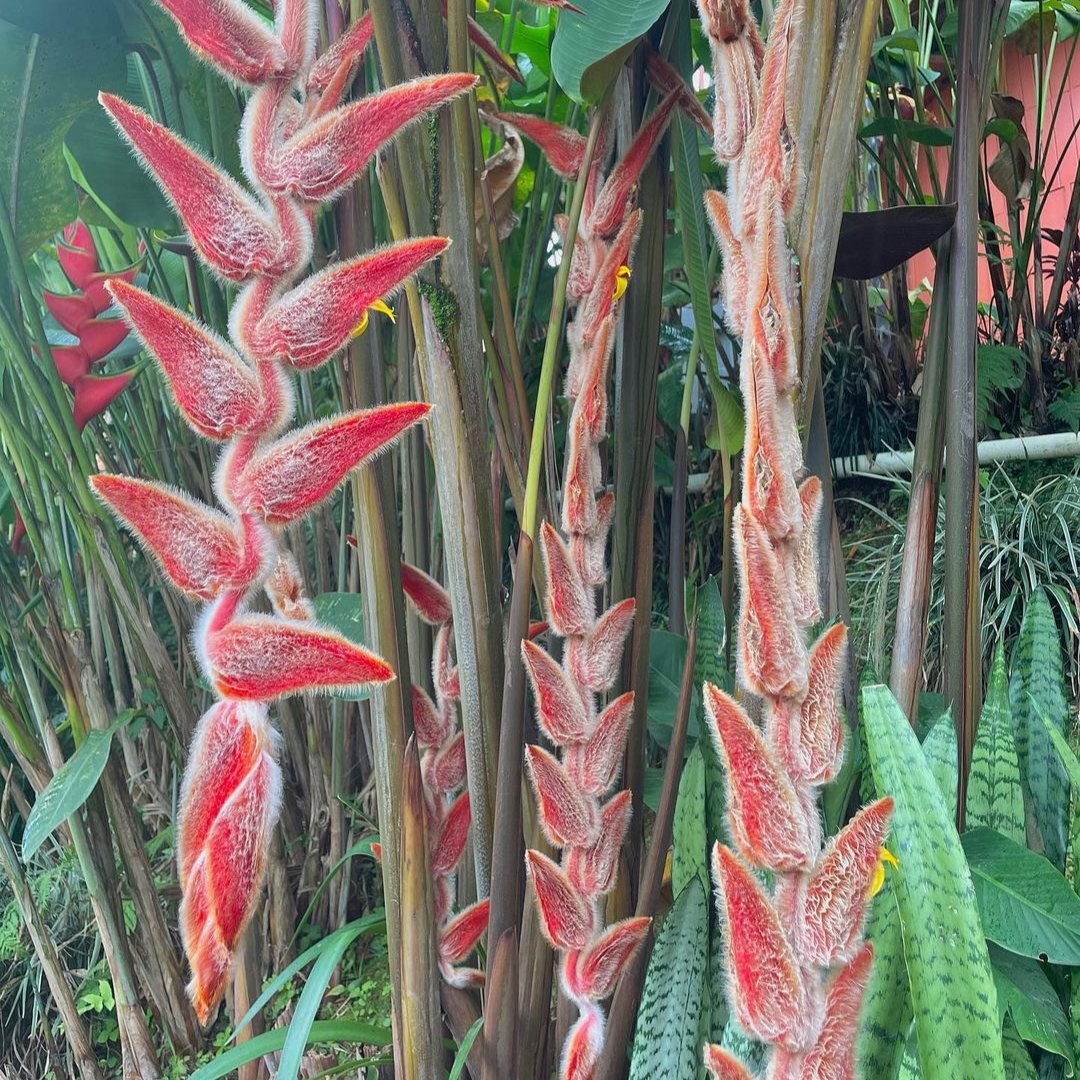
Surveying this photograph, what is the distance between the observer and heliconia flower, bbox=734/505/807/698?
227mm

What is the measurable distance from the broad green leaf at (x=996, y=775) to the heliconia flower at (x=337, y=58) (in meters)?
0.46

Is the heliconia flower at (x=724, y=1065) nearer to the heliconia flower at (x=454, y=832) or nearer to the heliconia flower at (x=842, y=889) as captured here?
the heliconia flower at (x=842, y=889)

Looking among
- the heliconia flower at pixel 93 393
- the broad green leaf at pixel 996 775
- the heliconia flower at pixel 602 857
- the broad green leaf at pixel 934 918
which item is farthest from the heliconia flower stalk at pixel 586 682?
the heliconia flower at pixel 93 393

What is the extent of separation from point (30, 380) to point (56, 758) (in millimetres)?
380

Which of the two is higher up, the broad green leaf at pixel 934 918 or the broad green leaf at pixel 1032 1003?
the broad green leaf at pixel 934 918

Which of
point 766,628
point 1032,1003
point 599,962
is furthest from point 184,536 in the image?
point 1032,1003

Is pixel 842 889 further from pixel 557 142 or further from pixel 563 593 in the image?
pixel 557 142

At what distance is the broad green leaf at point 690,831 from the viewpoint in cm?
43

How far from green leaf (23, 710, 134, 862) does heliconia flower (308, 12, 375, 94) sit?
1.53 ft

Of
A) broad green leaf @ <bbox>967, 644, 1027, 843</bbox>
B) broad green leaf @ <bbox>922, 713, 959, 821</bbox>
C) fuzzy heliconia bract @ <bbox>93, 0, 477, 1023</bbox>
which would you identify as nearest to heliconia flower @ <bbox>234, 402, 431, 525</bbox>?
fuzzy heliconia bract @ <bbox>93, 0, 477, 1023</bbox>

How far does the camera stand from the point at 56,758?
29.3 inches

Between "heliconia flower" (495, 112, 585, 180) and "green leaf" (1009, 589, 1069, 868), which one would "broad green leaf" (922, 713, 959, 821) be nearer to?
"green leaf" (1009, 589, 1069, 868)

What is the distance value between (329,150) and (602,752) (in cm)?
25

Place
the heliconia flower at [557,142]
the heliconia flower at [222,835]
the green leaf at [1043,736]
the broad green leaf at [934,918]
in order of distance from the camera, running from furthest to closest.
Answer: the green leaf at [1043,736]
the heliconia flower at [557,142]
the broad green leaf at [934,918]
the heliconia flower at [222,835]
